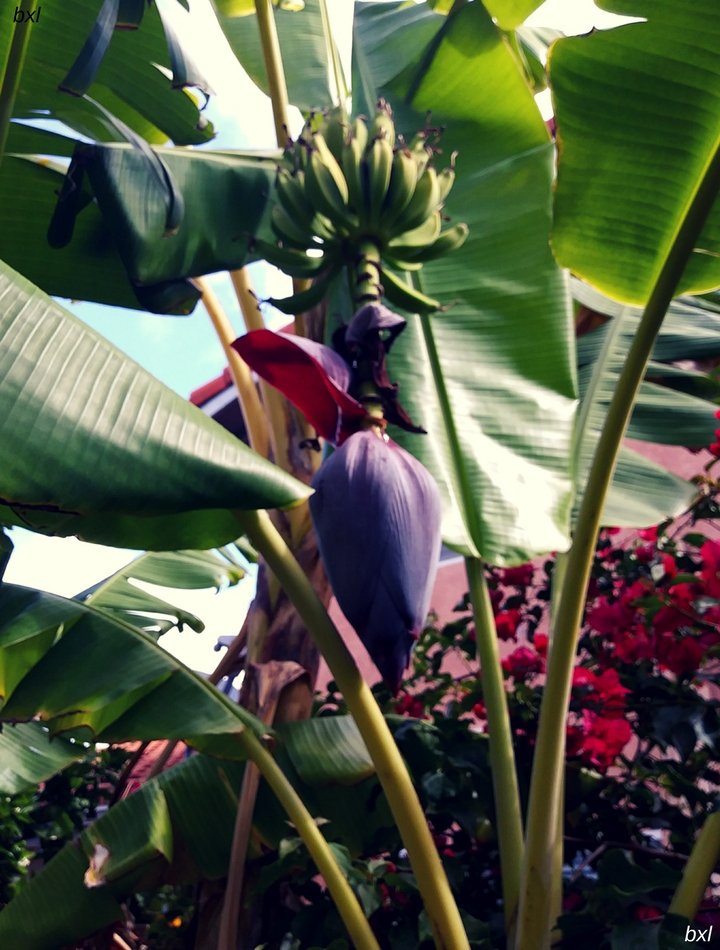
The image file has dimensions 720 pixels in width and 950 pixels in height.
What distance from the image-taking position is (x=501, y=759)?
1.16m

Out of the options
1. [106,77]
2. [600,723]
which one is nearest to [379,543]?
[600,723]

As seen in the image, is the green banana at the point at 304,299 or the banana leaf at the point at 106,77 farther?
the banana leaf at the point at 106,77

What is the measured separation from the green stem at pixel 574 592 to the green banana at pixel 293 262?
47 centimetres

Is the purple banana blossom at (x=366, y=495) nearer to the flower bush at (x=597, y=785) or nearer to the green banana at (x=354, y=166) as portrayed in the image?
the green banana at (x=354, y=166)

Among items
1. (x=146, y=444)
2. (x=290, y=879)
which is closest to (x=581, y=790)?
(x=290, y=879)

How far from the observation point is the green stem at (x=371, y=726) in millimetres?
925

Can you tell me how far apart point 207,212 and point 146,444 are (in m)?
0.73

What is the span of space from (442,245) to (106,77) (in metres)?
0.70

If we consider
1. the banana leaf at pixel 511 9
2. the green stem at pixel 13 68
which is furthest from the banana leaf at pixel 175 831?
the banana leaf at pixel 511 9

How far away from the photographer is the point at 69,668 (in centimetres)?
111

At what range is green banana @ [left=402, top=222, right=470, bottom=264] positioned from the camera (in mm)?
1224

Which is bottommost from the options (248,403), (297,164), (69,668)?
(69,668)

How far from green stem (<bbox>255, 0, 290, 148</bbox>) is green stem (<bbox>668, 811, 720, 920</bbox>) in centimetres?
119

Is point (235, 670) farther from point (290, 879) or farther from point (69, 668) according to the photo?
point (69, 668)
